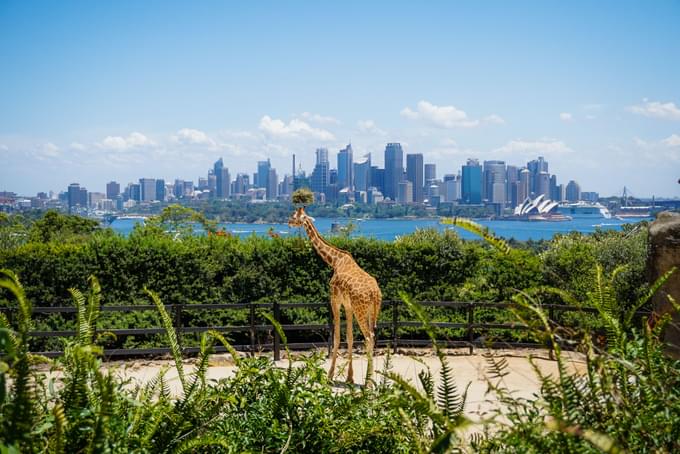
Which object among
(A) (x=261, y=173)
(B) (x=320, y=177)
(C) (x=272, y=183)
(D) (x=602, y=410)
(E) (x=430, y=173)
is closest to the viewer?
(D) (x=602, y=410)

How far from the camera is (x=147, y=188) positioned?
13275 cm

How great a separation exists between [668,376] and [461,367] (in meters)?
7.40

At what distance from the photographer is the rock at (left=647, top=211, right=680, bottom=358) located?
6922mm

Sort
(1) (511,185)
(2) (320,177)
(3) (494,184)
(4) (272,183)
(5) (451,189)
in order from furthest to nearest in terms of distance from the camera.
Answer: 1. (5) (451,189)
2. (4) (272,183)
3. (1) (511,185)
4. (3) (494,184)
5. (2) (320,177)

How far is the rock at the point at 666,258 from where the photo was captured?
692 centimetres

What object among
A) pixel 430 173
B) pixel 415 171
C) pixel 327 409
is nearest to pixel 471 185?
pixel 415 171

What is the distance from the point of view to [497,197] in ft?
392

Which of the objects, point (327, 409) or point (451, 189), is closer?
point (327, 409)

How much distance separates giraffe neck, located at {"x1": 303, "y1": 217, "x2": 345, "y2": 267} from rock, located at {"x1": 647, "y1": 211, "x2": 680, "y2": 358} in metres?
3.82

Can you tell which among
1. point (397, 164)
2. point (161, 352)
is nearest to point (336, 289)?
point (161, 352)

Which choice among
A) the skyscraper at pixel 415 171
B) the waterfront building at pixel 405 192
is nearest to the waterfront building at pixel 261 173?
the skyscraper at pixel 415 171

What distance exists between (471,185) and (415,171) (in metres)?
13.1

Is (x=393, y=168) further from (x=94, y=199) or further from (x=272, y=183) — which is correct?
(x=94, y=199)

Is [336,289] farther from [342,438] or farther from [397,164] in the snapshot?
[397,164]
